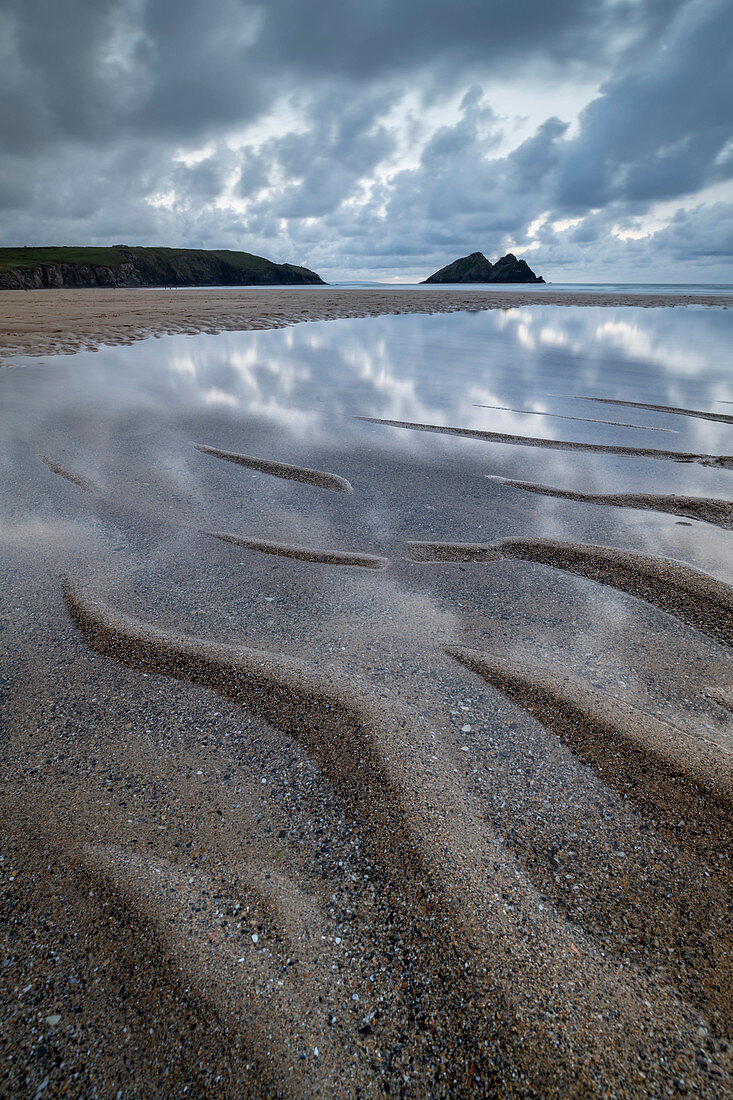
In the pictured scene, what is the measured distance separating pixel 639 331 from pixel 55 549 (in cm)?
2562

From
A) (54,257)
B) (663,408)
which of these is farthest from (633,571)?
(54,257)

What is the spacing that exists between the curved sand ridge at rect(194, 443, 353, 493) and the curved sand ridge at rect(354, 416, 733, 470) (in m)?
2.55

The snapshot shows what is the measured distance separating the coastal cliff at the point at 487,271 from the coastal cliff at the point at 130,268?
58.6 metres

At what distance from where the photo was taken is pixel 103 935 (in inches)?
66.0

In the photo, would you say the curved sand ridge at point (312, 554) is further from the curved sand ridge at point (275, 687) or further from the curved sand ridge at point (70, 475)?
the curved sand ridge at point (70, 475)

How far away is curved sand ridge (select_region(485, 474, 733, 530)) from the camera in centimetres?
474

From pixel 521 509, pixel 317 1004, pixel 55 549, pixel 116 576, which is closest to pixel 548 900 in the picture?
pixel 317 1004

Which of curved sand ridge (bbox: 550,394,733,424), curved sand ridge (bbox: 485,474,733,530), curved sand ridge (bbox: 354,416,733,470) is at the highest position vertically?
curved sand ridge (bbox: 550,394,733,424)

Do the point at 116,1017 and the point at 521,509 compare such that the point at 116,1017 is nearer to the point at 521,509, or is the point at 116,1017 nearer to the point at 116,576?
the point at 116,576

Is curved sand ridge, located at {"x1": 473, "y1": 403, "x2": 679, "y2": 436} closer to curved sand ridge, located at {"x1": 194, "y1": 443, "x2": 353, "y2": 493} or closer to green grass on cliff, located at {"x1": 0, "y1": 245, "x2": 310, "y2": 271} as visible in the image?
curved sand ridge, located at {"x1": 194, "y1": 443, "x2": 353, "y2": 493}

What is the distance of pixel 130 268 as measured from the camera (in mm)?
112188

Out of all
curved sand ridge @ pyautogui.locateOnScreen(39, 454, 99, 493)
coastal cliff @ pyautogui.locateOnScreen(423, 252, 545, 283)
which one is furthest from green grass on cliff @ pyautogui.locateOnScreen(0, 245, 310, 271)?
curved sand ridge @ pyautogui.locateOnScreen(39, 454, 99, 493)

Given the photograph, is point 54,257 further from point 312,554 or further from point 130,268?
point 312,554

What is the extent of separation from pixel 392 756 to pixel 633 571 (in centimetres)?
252
